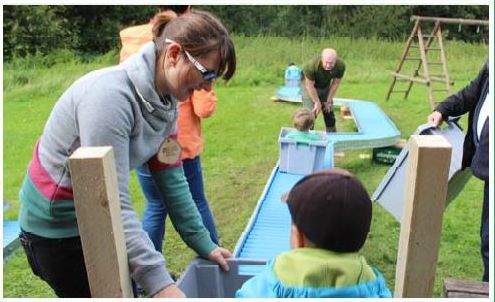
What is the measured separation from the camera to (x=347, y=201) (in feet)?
4.17

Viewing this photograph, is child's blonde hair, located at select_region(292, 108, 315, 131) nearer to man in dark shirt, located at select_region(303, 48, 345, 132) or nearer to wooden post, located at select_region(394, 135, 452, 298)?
man in dark shirt, located at select_region(303, 48, 345, 132)

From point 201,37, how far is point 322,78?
17.0ft

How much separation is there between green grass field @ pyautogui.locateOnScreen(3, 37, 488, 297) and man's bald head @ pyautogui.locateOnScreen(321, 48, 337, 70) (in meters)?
0.99

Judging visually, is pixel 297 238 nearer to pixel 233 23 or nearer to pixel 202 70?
pixel 202 70

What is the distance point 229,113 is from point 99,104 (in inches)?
278

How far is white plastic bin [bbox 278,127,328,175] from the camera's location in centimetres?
482

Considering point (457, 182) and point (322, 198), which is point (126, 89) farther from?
point (457, 182)

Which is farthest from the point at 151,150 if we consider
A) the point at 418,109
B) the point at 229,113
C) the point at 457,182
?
the point at 418,109

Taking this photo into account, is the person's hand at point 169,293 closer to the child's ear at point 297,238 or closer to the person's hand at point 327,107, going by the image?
the child's ear at point 297,238

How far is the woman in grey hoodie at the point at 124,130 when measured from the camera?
4.63 feet

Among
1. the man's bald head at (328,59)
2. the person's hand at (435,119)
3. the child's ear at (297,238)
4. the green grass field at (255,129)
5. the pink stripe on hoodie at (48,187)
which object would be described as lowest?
the green grass field at (255,129)

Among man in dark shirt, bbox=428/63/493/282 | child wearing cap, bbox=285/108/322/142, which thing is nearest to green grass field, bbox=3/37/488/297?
man in dark shirt, bbox=428/63/493/282

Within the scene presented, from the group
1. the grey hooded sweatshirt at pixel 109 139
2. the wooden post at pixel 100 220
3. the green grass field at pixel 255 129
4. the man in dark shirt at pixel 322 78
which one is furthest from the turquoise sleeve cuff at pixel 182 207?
the man in dark shirt at pixel 322 78

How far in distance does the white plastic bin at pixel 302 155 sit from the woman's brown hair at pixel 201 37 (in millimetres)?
3229
